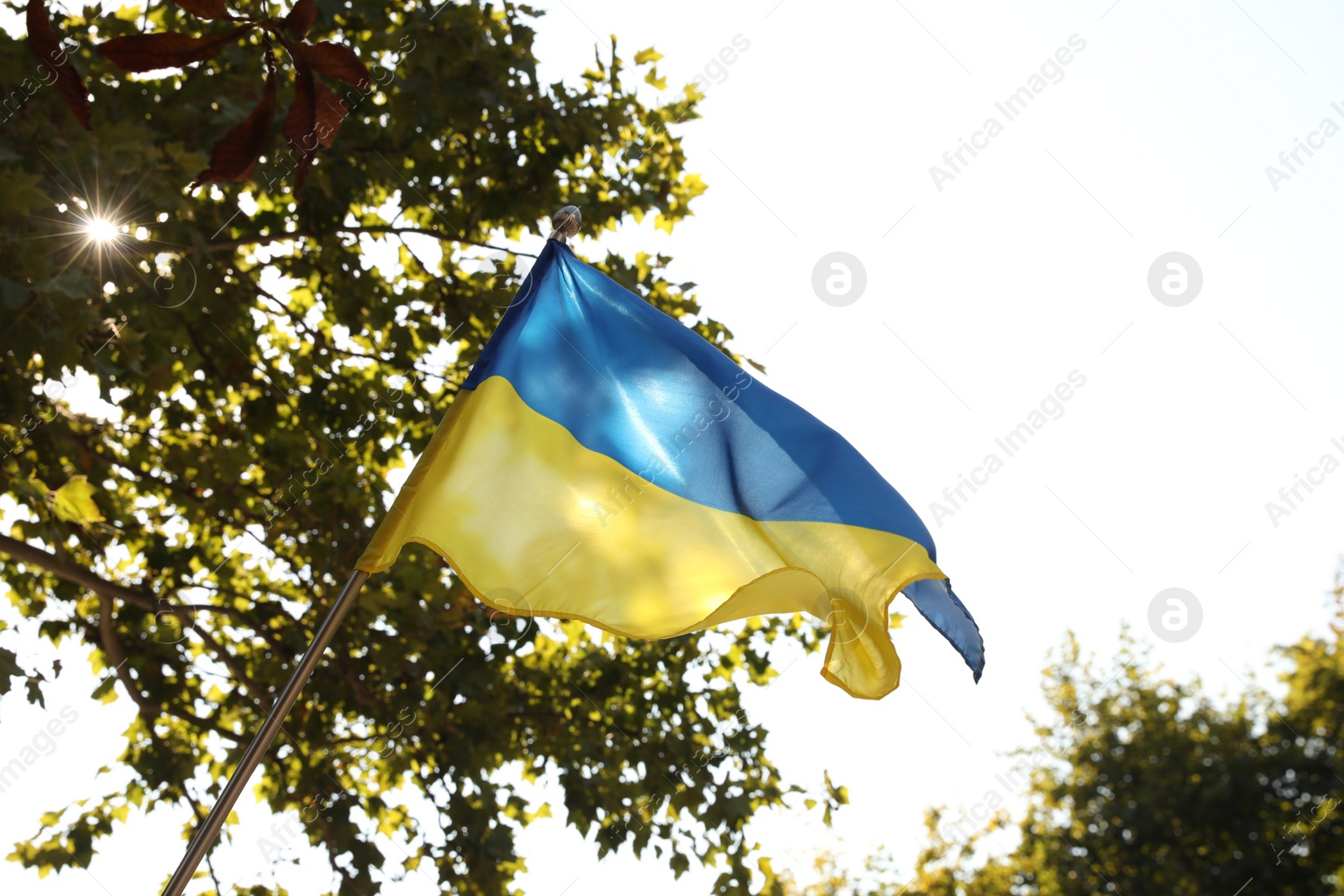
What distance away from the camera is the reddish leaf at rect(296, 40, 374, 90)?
4.93 feet

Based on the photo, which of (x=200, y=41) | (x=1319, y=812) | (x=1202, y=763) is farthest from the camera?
(x=1202, y=763)

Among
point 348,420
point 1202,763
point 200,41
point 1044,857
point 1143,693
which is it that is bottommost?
point 200,41

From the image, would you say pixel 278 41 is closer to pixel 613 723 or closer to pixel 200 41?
pixel 200 41

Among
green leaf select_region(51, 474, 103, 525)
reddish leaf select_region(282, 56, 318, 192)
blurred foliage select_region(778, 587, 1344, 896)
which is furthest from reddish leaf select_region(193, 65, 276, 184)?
blurred foliage select_region(778, 587, 1344, 896)

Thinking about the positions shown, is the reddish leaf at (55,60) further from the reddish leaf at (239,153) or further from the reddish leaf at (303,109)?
the reddish leaf at (303,109)

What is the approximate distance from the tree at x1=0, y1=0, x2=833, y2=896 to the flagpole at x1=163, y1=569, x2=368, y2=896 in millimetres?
2725

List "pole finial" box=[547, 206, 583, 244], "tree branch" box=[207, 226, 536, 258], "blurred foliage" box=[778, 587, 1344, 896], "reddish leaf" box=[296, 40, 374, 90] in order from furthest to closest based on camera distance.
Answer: "blurred foliage" box=[778, 587, 1344, 896] < "tree branch" box=[207, 226, 536, 258] < "pole finial" box=[547, 206, 583, 244] < "reddish leaf" box=[296, 40, 374, 90]

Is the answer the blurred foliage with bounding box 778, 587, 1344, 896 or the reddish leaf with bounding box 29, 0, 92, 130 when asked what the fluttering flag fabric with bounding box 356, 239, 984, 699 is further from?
the blurred foliage with bounding box 778, 587, 1344, 896

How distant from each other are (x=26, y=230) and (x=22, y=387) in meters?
0.90

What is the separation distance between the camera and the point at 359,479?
6.62 metres

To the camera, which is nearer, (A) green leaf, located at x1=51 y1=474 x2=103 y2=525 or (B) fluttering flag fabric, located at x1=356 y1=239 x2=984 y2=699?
(B) fluttering flag fabric, located at x1=356 y1=239 x2=984 y2=699

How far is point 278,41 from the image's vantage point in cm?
147

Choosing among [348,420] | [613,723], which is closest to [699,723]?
[613,723]

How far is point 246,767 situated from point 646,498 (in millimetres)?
1548
